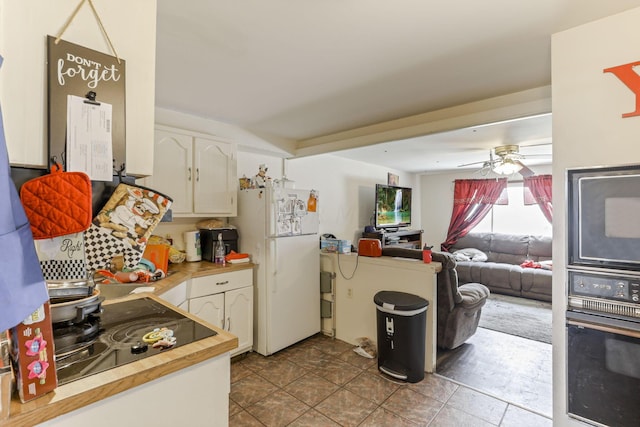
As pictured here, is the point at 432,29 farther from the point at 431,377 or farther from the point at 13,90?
the point at 431,377

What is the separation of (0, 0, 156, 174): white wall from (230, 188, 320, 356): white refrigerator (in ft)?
6.14

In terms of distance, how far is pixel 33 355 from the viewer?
70 centimetres

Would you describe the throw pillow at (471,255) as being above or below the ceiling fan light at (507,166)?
below

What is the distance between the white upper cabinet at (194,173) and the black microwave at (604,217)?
269 centimetres

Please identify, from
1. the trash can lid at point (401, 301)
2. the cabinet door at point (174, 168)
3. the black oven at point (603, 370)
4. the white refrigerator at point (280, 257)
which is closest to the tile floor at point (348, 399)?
the white refrigerator at point (280, 257)

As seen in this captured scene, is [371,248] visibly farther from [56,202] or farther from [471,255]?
[471,255]

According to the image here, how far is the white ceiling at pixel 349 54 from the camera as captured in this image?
4.65ft

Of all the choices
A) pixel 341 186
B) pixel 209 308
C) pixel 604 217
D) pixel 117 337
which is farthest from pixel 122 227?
pixel 341 186

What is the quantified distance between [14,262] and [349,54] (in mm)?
1791

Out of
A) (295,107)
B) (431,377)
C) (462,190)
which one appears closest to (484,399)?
(431,377)

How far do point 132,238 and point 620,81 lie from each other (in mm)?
2135

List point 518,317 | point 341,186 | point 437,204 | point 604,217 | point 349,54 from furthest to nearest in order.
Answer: point 437,204
point 341,186
point 518,317
point 349,54
point 604,217

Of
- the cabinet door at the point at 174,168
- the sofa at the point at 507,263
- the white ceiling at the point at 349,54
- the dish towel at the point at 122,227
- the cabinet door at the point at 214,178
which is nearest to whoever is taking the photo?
the dish towel at the point at 122,227

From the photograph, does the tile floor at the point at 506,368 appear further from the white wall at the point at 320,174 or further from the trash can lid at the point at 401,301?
the white wall at the point at 320,174
